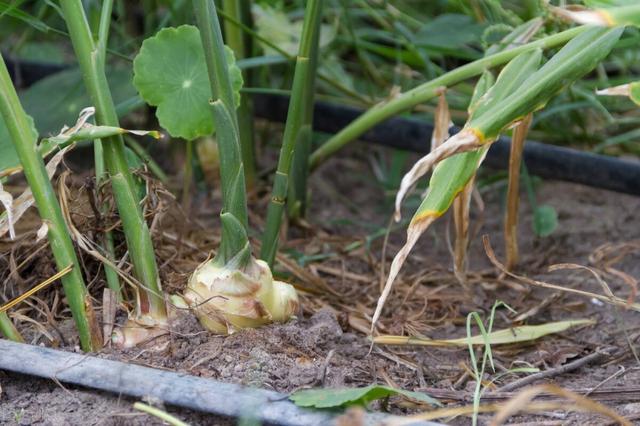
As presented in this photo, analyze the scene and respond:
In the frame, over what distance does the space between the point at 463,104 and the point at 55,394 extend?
1054 mm

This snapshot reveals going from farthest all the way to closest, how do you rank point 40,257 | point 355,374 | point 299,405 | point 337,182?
point 337,182 < point 40,257 < point 355,374 < point 299,405

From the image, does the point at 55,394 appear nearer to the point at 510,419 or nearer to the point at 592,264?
the point at 510,419

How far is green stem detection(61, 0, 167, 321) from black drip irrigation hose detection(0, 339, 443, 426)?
11 cm

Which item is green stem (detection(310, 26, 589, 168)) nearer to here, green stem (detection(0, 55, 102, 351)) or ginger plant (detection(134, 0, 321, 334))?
ginger plant (detection(134, 0, 321, 334))

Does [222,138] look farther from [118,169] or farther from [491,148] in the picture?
[491,148]

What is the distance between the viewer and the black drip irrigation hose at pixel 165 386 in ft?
2.48

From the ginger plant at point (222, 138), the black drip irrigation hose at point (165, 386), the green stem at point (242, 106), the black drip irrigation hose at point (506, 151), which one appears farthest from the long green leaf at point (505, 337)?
the green stem at point (242, 106)

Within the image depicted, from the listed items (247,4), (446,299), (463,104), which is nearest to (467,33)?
(463,104)

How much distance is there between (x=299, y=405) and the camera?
765mm

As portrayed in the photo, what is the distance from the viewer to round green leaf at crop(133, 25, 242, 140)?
1033mm

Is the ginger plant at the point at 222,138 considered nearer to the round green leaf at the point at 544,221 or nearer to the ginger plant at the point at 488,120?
the ginger plant at the point at 488,120

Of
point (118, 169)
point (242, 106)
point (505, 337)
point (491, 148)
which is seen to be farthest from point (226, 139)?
point (491, 148)

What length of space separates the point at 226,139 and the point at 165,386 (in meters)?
0.28

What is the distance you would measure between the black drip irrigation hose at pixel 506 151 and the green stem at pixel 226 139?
73cm
